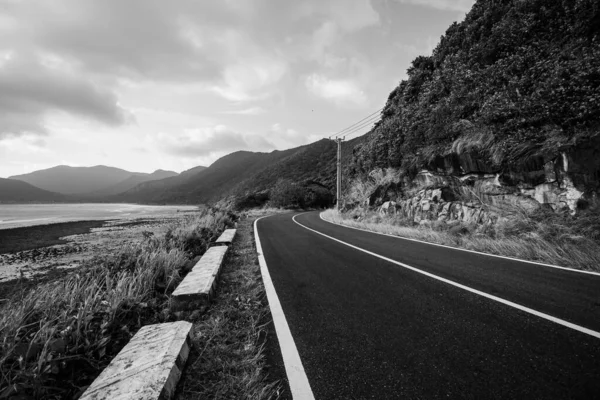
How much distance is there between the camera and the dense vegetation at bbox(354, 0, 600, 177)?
7242 millimetres

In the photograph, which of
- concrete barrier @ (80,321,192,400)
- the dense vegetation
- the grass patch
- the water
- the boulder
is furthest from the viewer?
the water

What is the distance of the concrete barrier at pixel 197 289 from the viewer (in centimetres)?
366

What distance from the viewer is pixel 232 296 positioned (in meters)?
4.21

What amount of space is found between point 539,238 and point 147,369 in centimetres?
905

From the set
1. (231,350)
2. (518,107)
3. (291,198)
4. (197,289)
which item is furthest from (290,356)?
(291,198)

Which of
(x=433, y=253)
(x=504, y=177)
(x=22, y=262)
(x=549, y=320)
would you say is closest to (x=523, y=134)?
(x=504, y=177)

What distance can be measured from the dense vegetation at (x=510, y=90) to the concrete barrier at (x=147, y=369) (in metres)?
10.3

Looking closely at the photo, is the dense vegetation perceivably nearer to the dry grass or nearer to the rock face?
the rock face

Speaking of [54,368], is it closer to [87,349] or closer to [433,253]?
[87,349]

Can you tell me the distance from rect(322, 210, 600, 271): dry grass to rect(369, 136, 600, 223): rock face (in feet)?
1.49

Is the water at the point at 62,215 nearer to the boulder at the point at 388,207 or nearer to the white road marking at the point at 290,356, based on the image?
the boulder at the point at 388,207

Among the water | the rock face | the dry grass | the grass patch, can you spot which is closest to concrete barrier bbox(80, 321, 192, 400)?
the grass patch

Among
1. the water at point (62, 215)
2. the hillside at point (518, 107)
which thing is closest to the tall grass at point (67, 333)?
the hillside at point (518, 107)

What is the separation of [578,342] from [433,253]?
4297 millimetres
